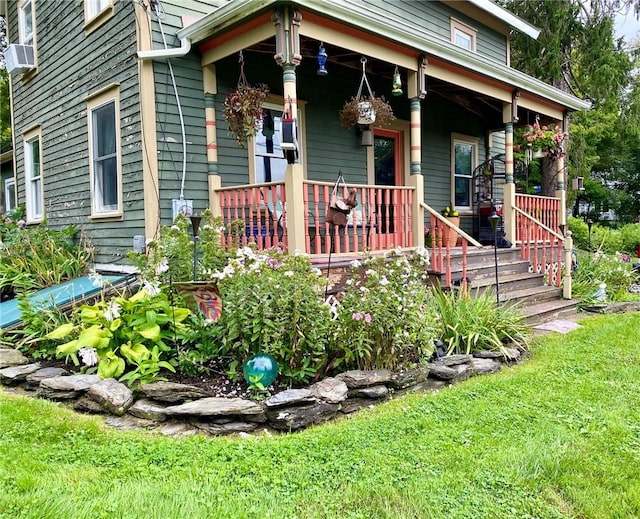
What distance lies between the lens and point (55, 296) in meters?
5.56

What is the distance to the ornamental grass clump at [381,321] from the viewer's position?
389 cm

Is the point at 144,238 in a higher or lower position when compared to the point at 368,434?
higher

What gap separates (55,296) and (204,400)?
315cm

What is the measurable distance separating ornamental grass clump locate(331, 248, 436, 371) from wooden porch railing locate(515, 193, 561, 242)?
452 centimetres

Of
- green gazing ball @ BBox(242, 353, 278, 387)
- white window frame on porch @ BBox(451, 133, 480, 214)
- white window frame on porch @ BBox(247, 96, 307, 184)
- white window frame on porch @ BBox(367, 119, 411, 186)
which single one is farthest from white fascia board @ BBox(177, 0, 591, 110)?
green gazing ball @ BBox(242, 353, 278, 387)

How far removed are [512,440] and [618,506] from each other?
0.66 m

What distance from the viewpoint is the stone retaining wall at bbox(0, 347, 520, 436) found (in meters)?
3.26

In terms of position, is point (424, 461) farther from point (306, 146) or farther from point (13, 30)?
point (13, 30)

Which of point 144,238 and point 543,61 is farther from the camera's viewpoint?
point 543,61

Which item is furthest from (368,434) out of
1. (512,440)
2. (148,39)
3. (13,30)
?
(13,30)

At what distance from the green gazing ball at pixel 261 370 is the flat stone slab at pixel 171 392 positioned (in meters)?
0.34

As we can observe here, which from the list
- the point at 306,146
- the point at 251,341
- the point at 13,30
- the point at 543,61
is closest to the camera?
the point at 251,341

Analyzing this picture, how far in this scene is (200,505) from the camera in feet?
7.37

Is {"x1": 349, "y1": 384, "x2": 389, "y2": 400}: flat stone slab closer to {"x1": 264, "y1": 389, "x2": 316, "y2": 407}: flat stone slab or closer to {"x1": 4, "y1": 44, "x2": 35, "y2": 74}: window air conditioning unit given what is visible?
{"x1": 264, "y1": 389, "x2": 316, "y2": 407}: flat stone slab
